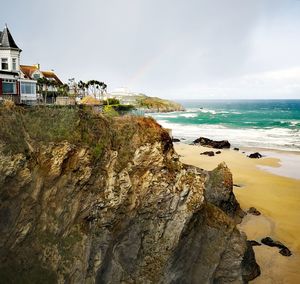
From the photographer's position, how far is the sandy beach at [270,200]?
20.7m

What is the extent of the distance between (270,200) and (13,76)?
23.9 m

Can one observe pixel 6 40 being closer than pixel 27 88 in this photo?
No

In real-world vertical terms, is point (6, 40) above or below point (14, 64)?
above

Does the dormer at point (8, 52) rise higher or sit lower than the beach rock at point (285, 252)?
higher

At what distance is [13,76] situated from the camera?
92.4 ft

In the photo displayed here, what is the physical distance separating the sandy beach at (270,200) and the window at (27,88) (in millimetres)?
20290

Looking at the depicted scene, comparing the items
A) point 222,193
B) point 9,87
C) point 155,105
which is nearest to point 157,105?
point 155,105

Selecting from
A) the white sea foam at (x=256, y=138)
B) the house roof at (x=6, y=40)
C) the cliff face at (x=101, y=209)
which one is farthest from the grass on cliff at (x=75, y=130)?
the white sea foam at (x=256, y=138)

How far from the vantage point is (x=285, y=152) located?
54.7 meters

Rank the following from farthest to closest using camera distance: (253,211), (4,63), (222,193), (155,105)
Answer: (155,105) < (4,63) < (253,211) < (222,193)

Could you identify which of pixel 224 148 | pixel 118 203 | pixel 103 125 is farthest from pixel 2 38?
pixel 224 148

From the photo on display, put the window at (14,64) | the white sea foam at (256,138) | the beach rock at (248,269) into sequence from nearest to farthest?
the beach rock at (248,269) → the window at (14,64) → the white sea foam at (256,138)

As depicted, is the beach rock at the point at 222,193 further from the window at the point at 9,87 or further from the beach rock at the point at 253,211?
the window at the point at 9,87

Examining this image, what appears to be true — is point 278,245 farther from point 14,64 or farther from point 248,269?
point 14,64
